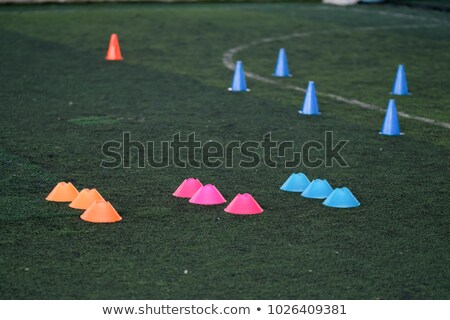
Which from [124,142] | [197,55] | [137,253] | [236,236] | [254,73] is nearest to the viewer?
[137,253]

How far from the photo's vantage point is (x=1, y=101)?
12.4 metres

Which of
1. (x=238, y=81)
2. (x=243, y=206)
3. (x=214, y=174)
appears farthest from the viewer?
(x=238, y=81)

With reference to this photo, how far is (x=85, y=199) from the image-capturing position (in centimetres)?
752

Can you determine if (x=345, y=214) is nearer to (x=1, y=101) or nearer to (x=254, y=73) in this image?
(x=1, y=101)

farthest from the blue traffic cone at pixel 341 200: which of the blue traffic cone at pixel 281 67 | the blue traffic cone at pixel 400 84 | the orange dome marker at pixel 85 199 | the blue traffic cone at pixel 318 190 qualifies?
the blue traffic cone at pixel 281 67

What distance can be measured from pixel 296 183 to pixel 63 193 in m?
1.89

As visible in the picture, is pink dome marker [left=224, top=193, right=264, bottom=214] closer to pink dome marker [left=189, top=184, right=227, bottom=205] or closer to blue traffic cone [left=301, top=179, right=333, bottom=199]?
pink dome marker [left=189, top=184, right=227, bottom=205]

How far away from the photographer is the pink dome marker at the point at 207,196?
770 centimetres

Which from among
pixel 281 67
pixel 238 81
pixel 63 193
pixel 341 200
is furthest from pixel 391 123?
pixel 281 67

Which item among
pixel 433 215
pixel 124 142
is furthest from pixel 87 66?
pixel 433 215

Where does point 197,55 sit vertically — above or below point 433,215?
below

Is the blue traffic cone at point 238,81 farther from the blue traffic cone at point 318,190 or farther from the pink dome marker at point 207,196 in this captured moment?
the pink dome marker at point 207,196

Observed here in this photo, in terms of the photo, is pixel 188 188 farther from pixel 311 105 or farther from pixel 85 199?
pixel 311 105

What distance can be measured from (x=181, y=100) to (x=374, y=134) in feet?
9.67
